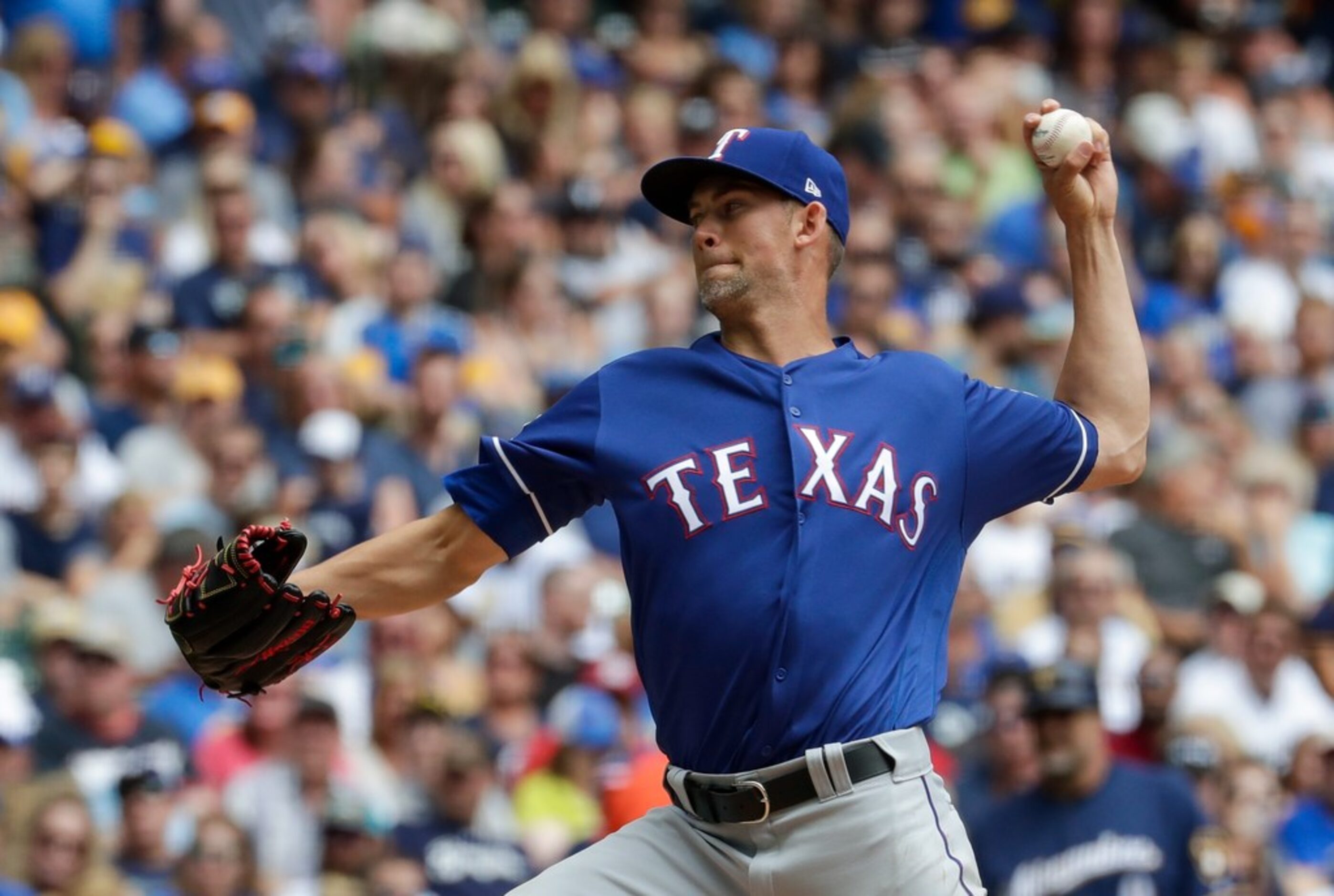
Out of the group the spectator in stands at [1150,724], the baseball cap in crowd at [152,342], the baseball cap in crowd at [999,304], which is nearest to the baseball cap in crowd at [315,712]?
the baseball cap in crowd at [152,342]

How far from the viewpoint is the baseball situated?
187 inches

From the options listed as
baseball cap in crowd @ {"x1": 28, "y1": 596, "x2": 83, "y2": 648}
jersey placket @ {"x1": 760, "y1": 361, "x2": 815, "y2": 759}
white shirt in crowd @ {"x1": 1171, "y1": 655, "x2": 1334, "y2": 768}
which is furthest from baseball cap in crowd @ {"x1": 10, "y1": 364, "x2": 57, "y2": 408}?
jersey placket @ {"x1": 760, "y1": 361, "x2": 815, "y2": 759}

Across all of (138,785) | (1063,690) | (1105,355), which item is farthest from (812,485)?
(138,785)

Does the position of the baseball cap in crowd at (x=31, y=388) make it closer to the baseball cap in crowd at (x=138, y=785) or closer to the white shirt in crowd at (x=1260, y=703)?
the baseball cap in crowd at (x=138, y=785)

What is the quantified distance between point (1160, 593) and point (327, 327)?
3.85 m

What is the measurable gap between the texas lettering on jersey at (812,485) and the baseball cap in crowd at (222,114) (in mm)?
6262

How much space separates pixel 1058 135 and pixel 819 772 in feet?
4.98

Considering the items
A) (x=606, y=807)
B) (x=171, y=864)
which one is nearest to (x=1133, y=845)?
(x=606, y=807)

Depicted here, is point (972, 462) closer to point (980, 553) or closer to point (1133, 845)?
point (1133, 845)

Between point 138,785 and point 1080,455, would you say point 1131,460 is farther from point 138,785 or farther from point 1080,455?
point 138,785

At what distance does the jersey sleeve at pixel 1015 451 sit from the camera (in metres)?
4.53

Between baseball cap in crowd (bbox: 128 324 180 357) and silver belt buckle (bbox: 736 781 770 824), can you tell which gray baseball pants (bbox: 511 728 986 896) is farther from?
baseball cap in crowd (bbox: 128 324 180 357)

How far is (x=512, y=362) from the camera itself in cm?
1003

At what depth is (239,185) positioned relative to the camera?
32.0 feet
